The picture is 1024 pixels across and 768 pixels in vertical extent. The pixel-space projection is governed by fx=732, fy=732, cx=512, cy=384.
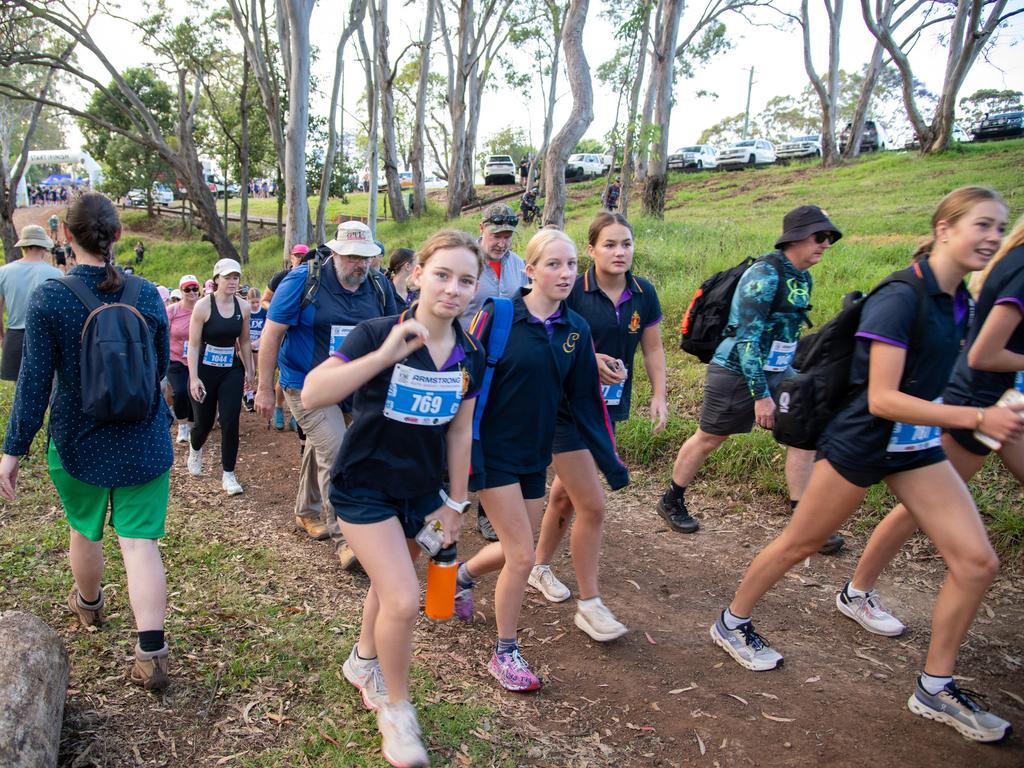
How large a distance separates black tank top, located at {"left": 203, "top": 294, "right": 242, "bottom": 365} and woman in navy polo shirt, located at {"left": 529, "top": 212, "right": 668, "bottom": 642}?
3.38 m

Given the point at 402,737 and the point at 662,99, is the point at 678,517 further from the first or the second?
the point at 662,99

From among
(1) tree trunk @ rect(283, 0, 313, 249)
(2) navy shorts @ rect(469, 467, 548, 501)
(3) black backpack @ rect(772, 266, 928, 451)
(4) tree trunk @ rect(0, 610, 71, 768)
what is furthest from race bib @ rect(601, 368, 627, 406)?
(1) tree trunk @ rect(283, 0, 313, 249)

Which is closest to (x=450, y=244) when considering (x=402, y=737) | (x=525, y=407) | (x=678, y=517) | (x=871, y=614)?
(x=525, y=407)

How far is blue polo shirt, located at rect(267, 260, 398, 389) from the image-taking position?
463 cm

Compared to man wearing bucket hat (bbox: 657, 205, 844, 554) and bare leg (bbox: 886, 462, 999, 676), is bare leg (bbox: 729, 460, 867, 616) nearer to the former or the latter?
bare leg (bbox: 886, 462, 999, 676)

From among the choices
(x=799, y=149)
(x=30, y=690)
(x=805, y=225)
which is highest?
(x=799, y=149)

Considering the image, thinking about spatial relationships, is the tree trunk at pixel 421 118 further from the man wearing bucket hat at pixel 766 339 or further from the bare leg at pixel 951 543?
the bare leg at pixel 951 543

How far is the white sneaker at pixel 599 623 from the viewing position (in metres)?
3.78

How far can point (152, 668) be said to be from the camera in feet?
10.6

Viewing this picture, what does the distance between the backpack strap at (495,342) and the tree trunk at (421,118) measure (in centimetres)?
2156

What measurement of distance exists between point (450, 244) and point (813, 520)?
6.47 feet

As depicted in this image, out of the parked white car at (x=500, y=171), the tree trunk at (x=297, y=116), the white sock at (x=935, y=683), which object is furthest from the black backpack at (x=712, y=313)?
the parked white car at (x=500, y=171)

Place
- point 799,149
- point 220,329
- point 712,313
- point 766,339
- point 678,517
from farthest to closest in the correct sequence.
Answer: point 799,149 → point 220,329 → point 678,517 → point 712,313 → point 766,339

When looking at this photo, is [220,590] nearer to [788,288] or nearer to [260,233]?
[788,288]
